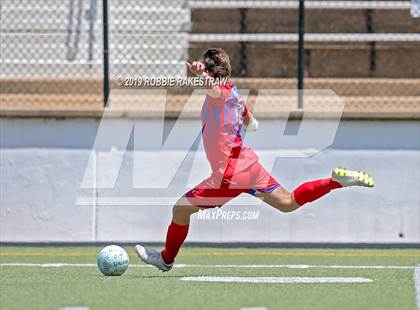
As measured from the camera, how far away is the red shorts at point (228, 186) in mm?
8602

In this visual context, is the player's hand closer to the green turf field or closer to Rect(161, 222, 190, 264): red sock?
Rect(161, 222, 190, 264): red sock

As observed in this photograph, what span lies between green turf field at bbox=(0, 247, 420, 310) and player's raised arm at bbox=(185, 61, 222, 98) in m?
1.49

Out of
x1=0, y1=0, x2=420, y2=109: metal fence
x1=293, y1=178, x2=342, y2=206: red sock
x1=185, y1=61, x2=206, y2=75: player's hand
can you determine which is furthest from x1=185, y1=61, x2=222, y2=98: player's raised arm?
x1=0, y1=0, x2=420, y2=109: metal fence

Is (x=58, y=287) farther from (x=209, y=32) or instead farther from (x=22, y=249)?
(x=209, y=32)

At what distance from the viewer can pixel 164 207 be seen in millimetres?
11922

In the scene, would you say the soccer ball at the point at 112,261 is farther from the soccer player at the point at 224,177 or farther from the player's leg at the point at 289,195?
the player's leg at the point at 289,195

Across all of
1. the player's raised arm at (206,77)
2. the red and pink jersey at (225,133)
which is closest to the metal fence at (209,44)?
the red and pink jersey at (225,133)

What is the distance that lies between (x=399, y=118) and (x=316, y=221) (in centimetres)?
146

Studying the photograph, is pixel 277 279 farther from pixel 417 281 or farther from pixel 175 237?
pixel 417 281

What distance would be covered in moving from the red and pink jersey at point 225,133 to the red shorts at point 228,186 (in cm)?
6

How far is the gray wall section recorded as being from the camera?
38.7 feet

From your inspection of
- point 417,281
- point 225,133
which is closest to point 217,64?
point 225,133

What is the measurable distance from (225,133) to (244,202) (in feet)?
10.3

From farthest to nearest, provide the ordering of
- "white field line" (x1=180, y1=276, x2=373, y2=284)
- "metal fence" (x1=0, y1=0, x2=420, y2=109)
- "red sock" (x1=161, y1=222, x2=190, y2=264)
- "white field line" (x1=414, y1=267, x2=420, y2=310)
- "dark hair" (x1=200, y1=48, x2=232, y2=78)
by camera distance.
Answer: "metal fence" (x1=0, y1=0, x2=420, y2=109), "red sock" (x1=161, y1=222, x2=190, y2=264), "dark hair" (x1=200, y1=48, x2=232, y2=78), "white field line" (x1=180, y1=276, x2=373, y2=284), "white field line" (x1=414, y1=267, x2=420, y2=310)
